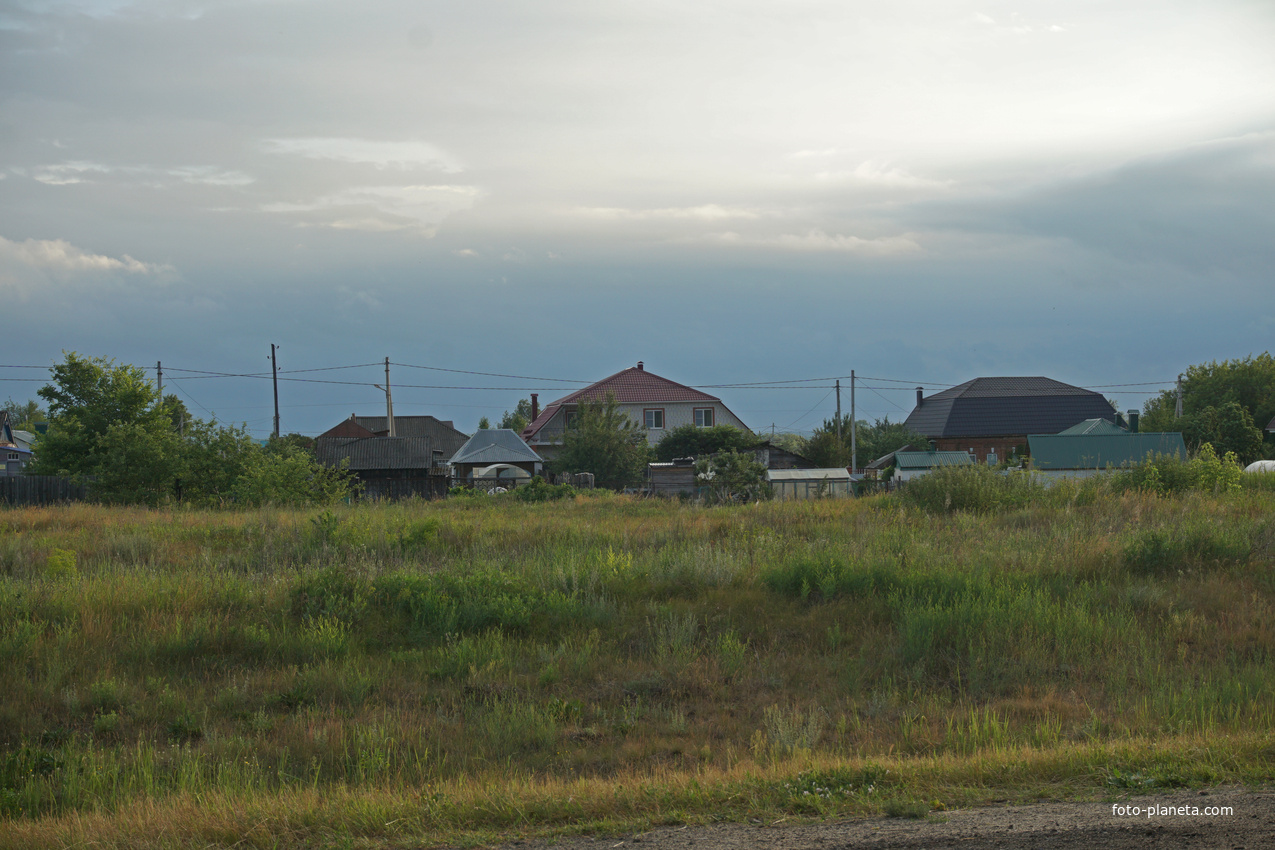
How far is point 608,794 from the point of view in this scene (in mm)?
4961

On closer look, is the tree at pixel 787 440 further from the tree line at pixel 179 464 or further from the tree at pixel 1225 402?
the tree line at pixel 179 464

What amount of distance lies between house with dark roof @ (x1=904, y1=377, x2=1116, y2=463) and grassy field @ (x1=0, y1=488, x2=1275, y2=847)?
2178 inches

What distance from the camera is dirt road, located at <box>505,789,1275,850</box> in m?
4.02

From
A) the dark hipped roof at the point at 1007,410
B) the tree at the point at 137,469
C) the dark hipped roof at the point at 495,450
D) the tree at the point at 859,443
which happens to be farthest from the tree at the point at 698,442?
the tree at the point at 137,469

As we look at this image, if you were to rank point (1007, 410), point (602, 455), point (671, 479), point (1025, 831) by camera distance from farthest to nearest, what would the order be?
1. point (1007, 410)
2. point (602, 455)
3. point (671, 479)
4. point (1025, 831)

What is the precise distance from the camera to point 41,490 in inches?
1087

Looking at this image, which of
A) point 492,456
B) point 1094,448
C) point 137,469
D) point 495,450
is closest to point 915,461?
point 1094,448

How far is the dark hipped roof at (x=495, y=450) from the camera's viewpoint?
139ft

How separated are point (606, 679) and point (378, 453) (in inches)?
1544

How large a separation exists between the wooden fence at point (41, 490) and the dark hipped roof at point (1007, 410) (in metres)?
56.8

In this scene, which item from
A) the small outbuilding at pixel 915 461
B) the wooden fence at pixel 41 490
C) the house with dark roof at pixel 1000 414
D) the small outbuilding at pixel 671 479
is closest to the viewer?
the wooden fence at pixel 41 490

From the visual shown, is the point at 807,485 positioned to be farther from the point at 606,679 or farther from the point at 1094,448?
the point at 606,679

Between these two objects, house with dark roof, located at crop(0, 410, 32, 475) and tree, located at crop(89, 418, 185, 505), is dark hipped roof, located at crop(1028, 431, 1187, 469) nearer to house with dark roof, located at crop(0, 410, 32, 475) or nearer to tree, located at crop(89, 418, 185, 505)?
tree, located at crop(89, 418, 185, 505)

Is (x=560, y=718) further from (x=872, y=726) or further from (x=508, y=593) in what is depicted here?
(x=508, y=593)
